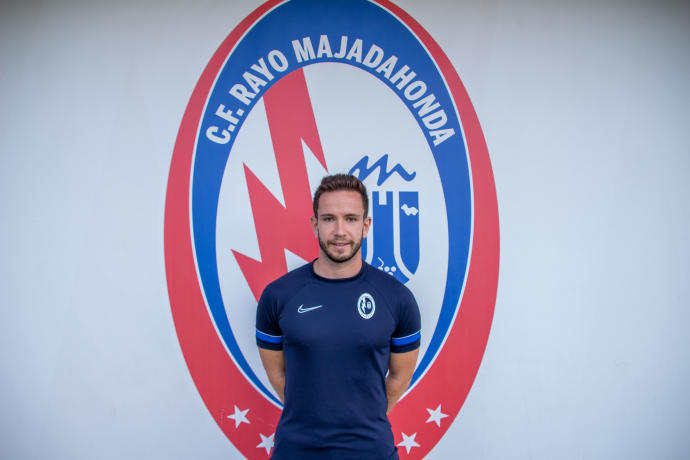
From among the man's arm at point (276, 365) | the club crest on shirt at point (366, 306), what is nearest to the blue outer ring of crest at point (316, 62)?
the man's arm at point (276, 365)

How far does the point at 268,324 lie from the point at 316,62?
108 centimetres

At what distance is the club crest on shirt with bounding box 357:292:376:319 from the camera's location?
109 cm

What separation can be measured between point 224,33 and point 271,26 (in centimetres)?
20

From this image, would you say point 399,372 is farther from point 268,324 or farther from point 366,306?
point 268,324

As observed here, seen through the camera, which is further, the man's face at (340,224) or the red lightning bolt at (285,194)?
the red lightning bolt at (285,194)

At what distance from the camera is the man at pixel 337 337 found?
1045 mm

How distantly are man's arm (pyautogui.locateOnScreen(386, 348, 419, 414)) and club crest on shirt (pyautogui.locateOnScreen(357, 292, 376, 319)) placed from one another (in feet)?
0.67

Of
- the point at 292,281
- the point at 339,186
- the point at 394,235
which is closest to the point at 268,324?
the point at 292,281

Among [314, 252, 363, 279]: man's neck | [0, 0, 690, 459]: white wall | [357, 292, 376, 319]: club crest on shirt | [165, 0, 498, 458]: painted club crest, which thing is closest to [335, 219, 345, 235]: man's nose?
[314, 252, 363, 279]: man's neck

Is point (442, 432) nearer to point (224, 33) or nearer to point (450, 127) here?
point (450, 127)

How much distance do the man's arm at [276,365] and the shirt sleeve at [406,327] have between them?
393 mm

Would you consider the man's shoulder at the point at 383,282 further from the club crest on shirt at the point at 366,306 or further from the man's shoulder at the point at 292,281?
the man's shoulder at the point at 292,281

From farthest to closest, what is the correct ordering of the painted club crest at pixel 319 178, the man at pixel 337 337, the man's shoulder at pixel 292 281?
the painted club crest at pixel 319 178
the man's shoulder at pixel 292 281
the man at pixel 337 337

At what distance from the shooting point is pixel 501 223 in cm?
149
